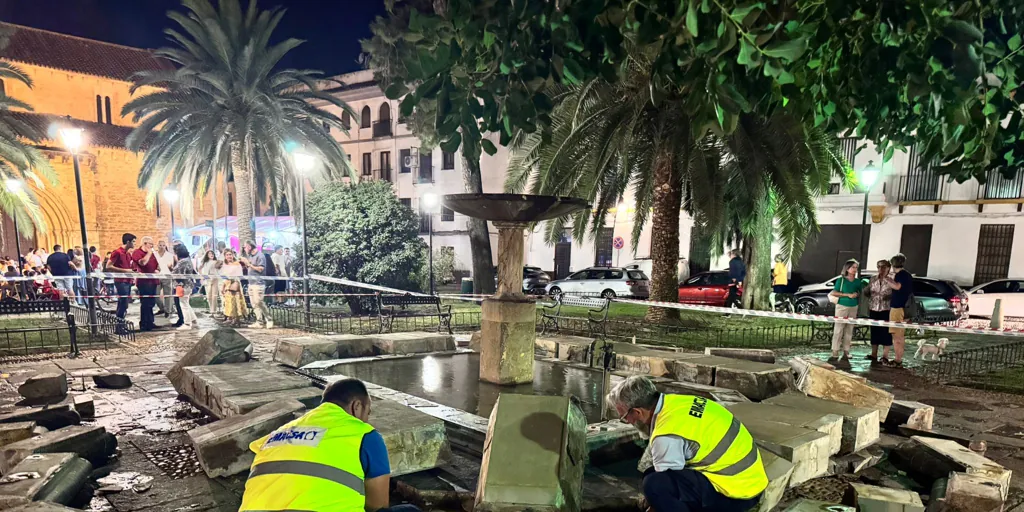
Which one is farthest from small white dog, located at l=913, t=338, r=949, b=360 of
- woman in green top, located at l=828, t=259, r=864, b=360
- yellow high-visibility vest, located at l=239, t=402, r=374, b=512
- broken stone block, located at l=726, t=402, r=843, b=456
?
yellow high-visibility vest, located at l=239, t=402, r=374, b=512

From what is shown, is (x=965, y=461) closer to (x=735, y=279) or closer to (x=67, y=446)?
(x=67, y=446)

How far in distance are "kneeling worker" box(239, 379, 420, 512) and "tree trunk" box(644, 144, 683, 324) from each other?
1050 centimetres

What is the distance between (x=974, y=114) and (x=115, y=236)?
1505 inches

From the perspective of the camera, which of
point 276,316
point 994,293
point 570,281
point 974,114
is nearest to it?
point 974,114

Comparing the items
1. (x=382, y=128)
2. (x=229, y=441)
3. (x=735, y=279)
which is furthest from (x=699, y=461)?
(x=382, y=128)

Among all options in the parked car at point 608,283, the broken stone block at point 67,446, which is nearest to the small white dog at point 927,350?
the parked car at point 608,283

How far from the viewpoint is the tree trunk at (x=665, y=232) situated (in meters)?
12.2

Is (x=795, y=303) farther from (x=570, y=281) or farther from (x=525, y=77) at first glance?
(x=525, y=77)

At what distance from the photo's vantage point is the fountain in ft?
19.3

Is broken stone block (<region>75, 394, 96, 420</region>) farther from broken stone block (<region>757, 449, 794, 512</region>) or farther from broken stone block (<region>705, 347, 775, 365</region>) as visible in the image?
broken stone block (<region>705, 347, 775, 365</region>)

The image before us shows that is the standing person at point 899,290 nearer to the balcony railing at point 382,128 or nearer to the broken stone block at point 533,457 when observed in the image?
the broken stone block at point 533,457

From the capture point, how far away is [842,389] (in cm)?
587

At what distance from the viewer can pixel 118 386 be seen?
7.07 meters

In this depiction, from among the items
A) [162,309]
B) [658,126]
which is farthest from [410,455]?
[162,309]
